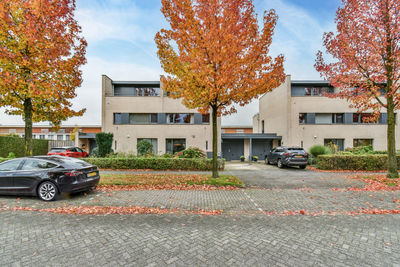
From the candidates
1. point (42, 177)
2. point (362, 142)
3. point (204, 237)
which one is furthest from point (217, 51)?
point (362, 142)

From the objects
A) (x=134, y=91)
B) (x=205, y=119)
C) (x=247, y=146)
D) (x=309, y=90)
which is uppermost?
(x=309, y=90)

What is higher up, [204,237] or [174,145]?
[174,145]

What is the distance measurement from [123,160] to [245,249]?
10776 millimetres

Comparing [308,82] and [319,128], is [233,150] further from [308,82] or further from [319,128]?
[308,82]

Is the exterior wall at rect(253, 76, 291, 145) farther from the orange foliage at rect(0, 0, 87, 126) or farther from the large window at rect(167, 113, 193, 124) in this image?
the orange foliage at rect(0, 0, 87, 126)

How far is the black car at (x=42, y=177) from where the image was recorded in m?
5.62

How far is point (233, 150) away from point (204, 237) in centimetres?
1714

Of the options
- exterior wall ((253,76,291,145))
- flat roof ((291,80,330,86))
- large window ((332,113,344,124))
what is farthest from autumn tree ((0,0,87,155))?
large window ((332,113,344,124))

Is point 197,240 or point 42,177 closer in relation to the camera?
point 197,240

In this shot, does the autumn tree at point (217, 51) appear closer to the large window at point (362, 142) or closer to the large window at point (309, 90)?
the large window at point (309, 90)

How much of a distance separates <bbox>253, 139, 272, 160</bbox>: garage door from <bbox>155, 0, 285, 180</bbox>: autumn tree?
13296 mm

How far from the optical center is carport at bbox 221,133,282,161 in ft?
65.6

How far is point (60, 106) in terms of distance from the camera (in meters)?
9.24

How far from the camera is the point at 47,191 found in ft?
18.5
